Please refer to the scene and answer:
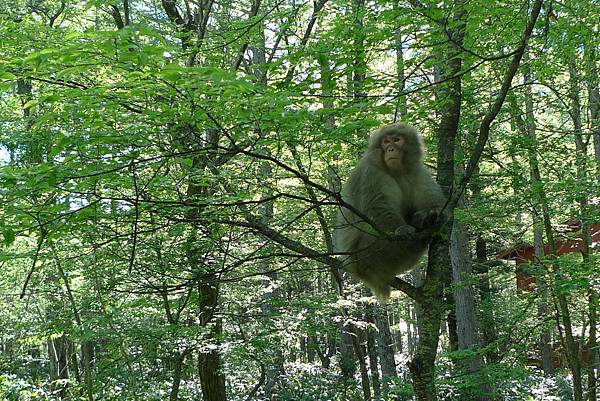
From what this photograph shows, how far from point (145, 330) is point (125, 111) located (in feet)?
13.9

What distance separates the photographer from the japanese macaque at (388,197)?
3.63 m

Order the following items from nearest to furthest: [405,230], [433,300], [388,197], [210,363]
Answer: [433,300] < [405,230] < [388,197] < [210,363]

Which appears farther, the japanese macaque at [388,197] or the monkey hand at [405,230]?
the japanese macaque at [388,197]

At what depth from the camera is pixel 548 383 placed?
13648 mm

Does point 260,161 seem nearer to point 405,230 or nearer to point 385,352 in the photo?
point 405,230

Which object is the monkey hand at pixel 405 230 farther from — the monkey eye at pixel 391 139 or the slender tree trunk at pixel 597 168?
the slender tree trunk at pixel 597 168

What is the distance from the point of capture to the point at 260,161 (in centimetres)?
398

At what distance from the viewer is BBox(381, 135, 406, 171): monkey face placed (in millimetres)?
3773

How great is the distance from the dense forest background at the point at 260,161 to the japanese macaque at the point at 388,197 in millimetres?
197

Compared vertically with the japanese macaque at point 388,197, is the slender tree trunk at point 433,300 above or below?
below

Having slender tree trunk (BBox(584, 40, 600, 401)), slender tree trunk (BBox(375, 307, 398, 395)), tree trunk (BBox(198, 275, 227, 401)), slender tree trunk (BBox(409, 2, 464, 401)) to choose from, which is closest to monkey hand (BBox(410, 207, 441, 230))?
slender tree trunk (BBox(409, 2, 464, 401))

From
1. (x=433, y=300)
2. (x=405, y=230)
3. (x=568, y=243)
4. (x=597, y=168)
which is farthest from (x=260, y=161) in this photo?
(x=568, y=243)

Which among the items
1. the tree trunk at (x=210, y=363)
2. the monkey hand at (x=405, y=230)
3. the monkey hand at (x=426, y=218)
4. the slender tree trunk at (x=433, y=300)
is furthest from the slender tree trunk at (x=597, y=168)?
the tree trunk at (x=210, y=363)

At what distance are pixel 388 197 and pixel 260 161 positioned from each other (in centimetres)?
96
